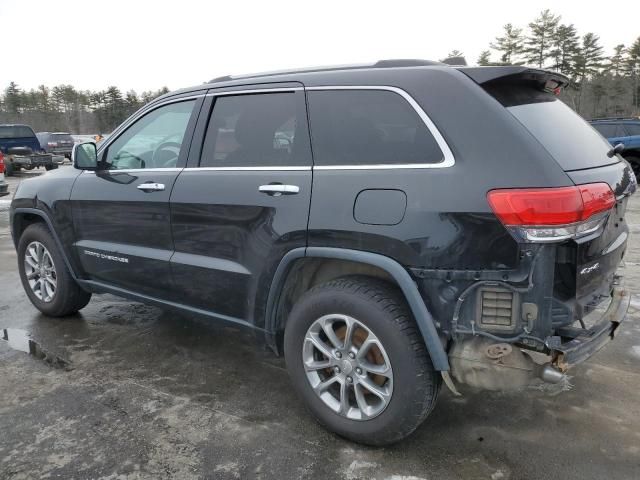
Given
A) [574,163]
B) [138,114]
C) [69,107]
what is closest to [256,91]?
[138,114]

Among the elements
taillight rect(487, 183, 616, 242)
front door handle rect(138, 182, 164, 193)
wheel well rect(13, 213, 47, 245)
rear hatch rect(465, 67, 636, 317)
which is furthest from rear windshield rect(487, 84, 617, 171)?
wheel well rect(13, 213, 47, 245)

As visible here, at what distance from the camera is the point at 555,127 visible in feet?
8.48

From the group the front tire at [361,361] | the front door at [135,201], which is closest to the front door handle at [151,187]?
the front door at [135,201]

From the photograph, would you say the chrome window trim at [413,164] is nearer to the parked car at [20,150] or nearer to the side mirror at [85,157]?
the side mirror at [85,157]

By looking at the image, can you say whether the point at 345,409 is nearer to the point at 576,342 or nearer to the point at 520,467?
the point at 520,467

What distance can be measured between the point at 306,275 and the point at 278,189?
0.51 m

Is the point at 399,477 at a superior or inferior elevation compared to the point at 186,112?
inferior

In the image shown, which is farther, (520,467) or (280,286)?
(280,286)

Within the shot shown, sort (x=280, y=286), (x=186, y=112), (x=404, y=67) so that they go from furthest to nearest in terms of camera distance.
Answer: (x=186, y=112)
(x=280, y=286)
(x=404, y=67)

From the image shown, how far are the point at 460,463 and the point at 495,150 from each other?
1.48 meters

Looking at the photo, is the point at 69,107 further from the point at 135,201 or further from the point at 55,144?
the point at 135,201

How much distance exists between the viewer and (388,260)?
245 cm

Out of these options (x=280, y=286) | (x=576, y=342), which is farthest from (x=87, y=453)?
(x=576, y=342)

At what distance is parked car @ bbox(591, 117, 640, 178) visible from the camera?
14.5 m
